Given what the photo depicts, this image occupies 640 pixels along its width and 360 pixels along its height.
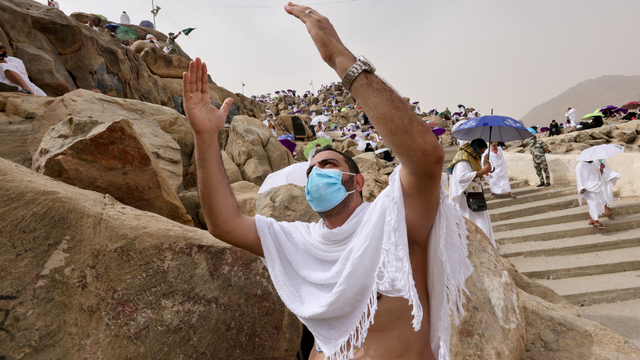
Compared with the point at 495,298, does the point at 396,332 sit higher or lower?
higher

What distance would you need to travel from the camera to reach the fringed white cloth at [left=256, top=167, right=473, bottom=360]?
1.37m

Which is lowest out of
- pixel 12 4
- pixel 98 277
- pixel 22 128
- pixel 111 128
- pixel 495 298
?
pixel 495 298

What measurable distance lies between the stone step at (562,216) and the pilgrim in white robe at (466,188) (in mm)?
2711

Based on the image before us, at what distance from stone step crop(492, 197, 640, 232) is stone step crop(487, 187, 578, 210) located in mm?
656

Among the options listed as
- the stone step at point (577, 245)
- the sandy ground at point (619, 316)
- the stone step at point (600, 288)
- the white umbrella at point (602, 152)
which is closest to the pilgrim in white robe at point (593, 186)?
the white umbrella at point (602, 152)

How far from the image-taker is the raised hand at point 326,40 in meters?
1.34

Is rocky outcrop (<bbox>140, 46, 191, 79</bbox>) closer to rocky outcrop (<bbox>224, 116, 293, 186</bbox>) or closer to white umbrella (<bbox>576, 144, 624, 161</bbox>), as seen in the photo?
rocky outcrop (<bbox>224, 116, 293, 186</bbox>)

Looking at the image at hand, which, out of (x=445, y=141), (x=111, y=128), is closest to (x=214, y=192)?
(x=111, y=128)

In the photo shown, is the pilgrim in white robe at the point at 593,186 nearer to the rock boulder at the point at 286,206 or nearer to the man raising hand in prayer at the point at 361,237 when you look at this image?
the rock boulder at the point at 286,206

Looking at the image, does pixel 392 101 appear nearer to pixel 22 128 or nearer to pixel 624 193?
pixel 22 128

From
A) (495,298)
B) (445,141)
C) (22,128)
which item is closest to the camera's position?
(495,298)

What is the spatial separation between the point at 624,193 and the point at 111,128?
1071cm

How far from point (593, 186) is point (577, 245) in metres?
1.38

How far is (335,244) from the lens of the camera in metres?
1.71
